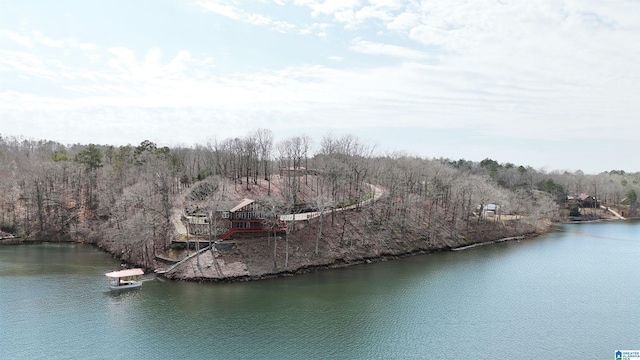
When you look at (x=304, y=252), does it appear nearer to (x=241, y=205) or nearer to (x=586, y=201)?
(x=241, y=205)

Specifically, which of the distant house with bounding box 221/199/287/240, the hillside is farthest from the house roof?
the hillside

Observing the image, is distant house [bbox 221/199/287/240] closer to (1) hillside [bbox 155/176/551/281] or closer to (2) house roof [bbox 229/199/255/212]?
(2) house roof [bbox 229/199/255/212]

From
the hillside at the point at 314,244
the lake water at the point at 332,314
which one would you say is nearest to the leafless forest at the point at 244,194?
the hillside at the point at 314,244

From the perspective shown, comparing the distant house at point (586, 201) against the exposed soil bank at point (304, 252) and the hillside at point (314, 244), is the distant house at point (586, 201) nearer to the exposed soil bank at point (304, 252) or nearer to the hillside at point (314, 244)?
the hillside at point (314, 244)

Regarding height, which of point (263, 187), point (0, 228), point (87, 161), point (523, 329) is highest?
point (87, 161)

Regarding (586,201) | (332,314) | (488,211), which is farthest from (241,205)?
(586,201)

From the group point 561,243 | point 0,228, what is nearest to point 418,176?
point 561,243

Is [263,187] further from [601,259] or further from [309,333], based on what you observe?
[601,259]
